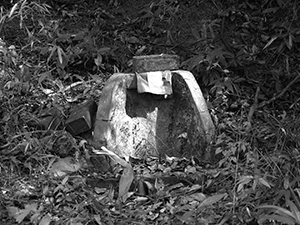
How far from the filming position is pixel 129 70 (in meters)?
4.66

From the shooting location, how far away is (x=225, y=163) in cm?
335

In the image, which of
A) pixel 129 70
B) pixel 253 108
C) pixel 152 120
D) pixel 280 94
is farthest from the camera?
pixel 129 70

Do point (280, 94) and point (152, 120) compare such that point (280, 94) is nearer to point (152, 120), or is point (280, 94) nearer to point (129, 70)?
point (152, 120)

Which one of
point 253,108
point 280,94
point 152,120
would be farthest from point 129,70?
point 280,94

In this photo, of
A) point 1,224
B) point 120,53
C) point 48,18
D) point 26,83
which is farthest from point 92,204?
point 48,18

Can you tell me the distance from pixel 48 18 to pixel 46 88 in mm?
1231

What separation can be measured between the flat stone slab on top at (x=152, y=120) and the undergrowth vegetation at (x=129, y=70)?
Answer: 0.51 ft

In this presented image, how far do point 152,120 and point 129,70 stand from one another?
0.98m

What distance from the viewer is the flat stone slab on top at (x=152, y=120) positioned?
357cm

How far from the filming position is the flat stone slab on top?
3.57m

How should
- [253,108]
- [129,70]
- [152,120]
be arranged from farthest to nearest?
1. [129,70]
2. [253,108]
3. [152,120]

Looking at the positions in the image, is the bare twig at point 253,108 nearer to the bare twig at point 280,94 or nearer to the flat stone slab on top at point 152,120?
the bare twig at point 280,94

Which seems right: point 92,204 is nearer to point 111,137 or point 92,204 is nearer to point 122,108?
point 111,137

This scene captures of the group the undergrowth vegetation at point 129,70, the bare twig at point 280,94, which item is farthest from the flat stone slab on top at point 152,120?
the bare twig at point 280,94
